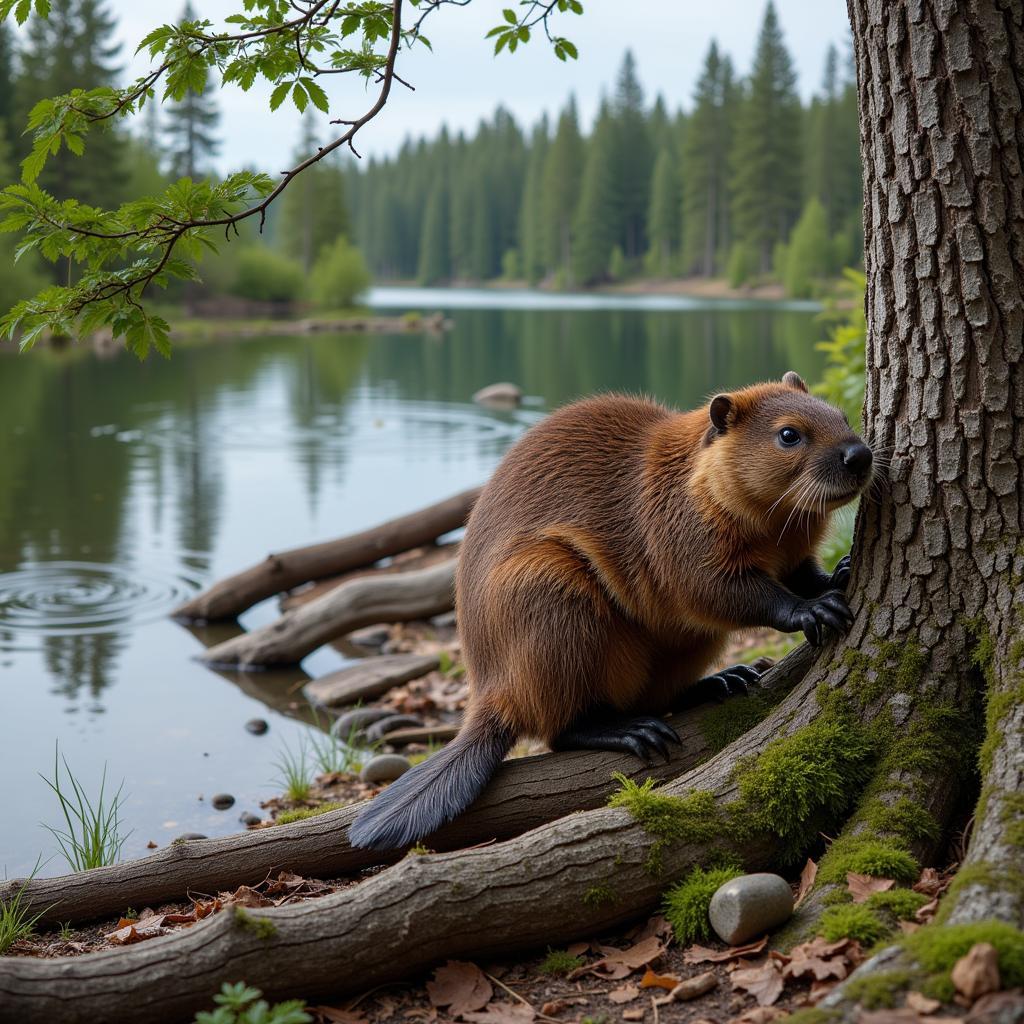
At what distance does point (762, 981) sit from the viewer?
2.86 meters

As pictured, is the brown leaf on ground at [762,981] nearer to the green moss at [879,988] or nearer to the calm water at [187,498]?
the green moss at [879,988]

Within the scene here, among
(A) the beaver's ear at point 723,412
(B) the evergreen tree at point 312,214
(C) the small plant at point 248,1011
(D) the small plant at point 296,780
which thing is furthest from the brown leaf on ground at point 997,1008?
(B) the evergreen tree at point 312,214

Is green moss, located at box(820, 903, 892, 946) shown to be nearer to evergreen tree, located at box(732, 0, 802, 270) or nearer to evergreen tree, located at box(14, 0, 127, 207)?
evergreen tree, located at box(14, 0, 127, 207)

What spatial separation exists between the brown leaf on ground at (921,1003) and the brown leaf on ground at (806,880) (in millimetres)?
810

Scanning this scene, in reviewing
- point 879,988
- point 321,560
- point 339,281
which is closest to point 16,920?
point 879,988

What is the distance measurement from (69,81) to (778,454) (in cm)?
4505

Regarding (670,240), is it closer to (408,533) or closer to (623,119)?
(623,119)

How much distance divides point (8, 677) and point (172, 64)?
18.7 ft

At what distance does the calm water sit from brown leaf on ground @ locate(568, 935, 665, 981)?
3106mm

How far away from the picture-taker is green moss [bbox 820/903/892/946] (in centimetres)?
281

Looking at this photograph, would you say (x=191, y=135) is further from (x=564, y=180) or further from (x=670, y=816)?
(x=670, y=816)

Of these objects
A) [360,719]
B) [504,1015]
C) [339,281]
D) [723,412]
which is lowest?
[360,719]

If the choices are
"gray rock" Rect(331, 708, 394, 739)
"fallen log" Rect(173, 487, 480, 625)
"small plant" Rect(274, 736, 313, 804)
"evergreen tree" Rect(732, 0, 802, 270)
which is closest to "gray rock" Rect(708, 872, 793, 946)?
"small plant" Rect(274, 736, 313, 804)

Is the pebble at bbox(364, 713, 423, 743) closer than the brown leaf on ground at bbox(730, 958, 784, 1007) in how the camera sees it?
No
